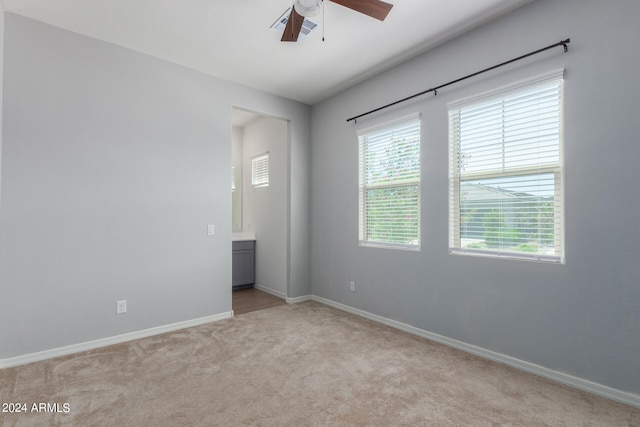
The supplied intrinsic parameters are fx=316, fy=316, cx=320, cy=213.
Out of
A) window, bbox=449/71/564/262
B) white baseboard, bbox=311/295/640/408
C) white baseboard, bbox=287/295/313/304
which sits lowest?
white baseboard, bbox=287/295/313/304

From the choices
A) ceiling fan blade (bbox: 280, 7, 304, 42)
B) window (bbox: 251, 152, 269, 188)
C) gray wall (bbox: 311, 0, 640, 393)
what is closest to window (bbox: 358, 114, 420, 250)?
gray wall (bbox: 311, 0, 640, 393)

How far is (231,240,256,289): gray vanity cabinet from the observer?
5.28 meters

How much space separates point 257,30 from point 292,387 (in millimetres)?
2924

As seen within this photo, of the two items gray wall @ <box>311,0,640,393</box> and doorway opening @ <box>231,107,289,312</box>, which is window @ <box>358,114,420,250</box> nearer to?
gray wall @ <box>311,0,640,393</box>

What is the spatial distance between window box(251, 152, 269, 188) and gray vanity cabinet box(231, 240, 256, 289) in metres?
1.04

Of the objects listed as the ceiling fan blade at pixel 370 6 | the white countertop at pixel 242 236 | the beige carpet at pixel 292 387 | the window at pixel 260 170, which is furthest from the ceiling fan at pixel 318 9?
the white countertop at pixel 242 236

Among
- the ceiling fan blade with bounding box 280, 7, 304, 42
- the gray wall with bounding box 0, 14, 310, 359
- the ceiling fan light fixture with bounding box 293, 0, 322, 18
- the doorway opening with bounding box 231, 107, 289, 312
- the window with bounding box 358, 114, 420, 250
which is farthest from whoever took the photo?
the doorway opening with bounding box 231, 107, 289, 312

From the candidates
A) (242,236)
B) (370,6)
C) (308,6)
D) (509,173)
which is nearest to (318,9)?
(308,6)

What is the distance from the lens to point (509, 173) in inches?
101

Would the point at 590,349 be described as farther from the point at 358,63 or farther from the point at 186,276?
the point at 186,276

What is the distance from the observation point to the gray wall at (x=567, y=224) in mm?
2055

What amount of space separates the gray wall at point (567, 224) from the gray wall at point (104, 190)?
2142 millimetres

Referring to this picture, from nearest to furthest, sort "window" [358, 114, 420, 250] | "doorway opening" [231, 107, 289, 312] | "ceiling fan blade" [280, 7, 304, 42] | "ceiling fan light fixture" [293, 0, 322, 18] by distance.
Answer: "ceiling fan light fixture" [293, 0, 322, 18] < "ceiling fan blade" [280, 7, 304, 42] < "window" [358, 114, 420, 250] < "doorway opening" [231, 107, 289, 312]

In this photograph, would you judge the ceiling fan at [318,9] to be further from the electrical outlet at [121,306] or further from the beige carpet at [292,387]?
the electrical outlet at [121,306]
